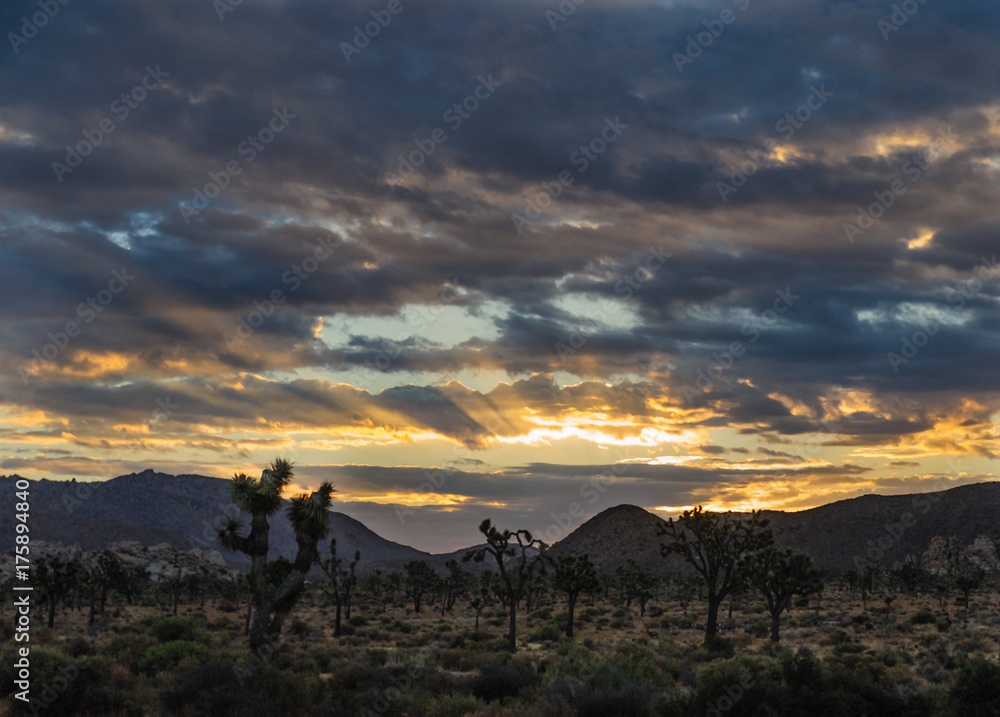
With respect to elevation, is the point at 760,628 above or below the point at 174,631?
below

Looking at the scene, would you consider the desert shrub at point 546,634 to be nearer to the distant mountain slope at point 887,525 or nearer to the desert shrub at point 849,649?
the desert shrub at point 849,649

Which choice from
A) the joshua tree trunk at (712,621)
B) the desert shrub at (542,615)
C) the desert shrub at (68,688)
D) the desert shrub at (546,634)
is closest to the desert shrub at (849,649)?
the joshua tree trunk at (712,621)

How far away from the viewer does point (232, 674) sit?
2125cm

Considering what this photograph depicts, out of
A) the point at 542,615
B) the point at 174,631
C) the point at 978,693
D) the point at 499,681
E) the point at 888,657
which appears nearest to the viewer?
the point at 978,693

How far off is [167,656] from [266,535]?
5.83m

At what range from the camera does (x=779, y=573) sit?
143 ft

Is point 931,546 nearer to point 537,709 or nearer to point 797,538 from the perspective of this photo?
point 797,538

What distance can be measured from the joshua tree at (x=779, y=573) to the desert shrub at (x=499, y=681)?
72.5ft

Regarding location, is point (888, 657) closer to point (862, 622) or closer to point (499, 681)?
point (499, 681)

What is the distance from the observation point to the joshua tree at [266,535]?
27.4 meters

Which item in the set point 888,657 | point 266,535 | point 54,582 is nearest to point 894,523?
point 888,657

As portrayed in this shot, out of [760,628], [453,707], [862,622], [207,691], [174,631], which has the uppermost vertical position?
[207,691]

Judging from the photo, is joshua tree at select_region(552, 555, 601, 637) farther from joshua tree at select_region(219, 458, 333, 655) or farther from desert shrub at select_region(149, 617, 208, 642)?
joshua tree at select_region(219, 458, 333, 655)

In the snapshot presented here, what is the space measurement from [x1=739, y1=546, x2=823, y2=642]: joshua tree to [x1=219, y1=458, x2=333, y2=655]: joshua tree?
25.2 meters
